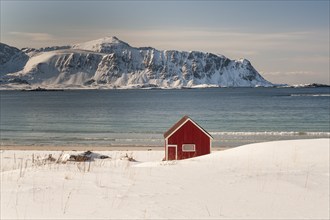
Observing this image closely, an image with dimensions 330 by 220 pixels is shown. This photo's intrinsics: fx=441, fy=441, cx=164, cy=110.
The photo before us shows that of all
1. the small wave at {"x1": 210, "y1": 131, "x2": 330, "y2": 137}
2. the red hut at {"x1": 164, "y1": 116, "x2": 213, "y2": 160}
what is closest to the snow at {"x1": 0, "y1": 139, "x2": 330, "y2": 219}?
the red hut at {"x1": 164, "y1": 116, "x2": 213, "y2": 160}

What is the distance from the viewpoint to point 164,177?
12453 millimetres

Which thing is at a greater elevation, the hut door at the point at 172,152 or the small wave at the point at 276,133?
the hut door at the point at 172,152

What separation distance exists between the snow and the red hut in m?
17.4

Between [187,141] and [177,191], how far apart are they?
22.2 m

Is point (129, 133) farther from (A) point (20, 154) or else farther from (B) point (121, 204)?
(B) point (121, 204)

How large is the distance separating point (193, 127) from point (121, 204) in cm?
2363

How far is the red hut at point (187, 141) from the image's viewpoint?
33.0m

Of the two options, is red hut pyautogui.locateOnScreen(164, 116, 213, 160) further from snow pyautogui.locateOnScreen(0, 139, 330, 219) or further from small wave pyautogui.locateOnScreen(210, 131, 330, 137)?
small wave pyautogui.locateOnScreen(210, 131, 330, 137)

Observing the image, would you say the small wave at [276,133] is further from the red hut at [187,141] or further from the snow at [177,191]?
the snow at [177,191]

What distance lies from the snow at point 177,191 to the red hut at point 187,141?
17.4m

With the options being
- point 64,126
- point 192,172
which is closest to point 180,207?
point 192,172

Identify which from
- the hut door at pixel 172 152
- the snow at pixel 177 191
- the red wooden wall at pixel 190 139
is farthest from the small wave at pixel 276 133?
the snow at pixel 177 191

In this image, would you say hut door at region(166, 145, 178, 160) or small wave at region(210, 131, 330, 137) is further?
small wave at region(210, 131, 330, 137)

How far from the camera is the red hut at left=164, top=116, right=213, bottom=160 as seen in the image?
108ft
